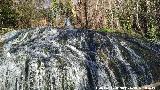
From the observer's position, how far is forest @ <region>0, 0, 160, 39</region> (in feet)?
32.9

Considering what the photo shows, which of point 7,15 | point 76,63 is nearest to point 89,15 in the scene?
point 7,15

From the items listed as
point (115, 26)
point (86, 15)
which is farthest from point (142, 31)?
point (86, 15)

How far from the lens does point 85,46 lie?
6984 millimetres

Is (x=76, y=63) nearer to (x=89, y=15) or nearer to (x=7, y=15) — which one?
(x=89, y=15)

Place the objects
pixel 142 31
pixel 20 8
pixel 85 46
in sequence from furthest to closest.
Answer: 1. pixel 20 8
2. pixel 142 31
3. pixel 85 46

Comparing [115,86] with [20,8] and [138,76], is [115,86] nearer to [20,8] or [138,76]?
[138,76]

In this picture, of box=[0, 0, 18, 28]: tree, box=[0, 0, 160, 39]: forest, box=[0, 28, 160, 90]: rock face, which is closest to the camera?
box=[0, 28, 160, 90]: rock face

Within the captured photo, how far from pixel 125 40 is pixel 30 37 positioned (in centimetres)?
168

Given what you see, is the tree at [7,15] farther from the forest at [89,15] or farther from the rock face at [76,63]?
the rock face at [76,63]

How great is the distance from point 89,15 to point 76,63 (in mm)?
5000

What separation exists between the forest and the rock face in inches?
103

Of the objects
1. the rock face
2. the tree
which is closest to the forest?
the tree

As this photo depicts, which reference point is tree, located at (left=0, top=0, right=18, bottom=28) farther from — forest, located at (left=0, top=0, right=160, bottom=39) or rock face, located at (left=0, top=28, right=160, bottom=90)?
rock face, located at (left=0, top=28, right=160, bottom=90)

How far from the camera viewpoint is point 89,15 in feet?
37.0
